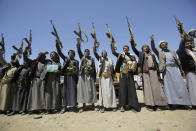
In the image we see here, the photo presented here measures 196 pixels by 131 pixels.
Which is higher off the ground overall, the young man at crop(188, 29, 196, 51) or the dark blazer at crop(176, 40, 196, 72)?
the young man at crop(188, 29, 196, 51)

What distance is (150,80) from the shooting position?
3623mm

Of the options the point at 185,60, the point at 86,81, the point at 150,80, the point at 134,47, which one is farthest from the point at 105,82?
the point at 185,60

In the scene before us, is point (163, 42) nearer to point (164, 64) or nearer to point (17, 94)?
point (164, 64)

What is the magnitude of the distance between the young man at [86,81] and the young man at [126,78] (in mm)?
975

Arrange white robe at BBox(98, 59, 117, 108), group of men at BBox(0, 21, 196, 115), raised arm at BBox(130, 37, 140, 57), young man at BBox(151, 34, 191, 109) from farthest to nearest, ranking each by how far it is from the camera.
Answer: raised arm at BBox(130, 37, 140, 57), white robe at BBox(98, 59, 117, 108), group of men at BBox(0, 21, 196, 115), young man at BBox(151, 34, 191, 109)

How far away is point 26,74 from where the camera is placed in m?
4.15

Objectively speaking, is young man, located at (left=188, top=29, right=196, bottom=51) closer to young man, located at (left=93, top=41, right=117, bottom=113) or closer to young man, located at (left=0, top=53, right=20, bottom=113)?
young man, located at (left=93, top=41, right=117, bottom=113)

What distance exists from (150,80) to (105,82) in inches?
61.6

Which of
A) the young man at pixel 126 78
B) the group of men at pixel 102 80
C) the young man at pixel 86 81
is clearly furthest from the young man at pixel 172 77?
the young man at pixel 86 81

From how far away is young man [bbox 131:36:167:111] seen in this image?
3.45 metres

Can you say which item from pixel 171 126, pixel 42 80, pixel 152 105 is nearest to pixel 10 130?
pixel 42 80

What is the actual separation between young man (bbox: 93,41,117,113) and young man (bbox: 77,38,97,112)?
0.30 meters

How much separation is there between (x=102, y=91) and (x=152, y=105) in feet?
5.56

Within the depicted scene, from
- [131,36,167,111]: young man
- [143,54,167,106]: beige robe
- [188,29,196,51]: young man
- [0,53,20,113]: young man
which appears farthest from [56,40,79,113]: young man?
[188,29,196,51]: young man
